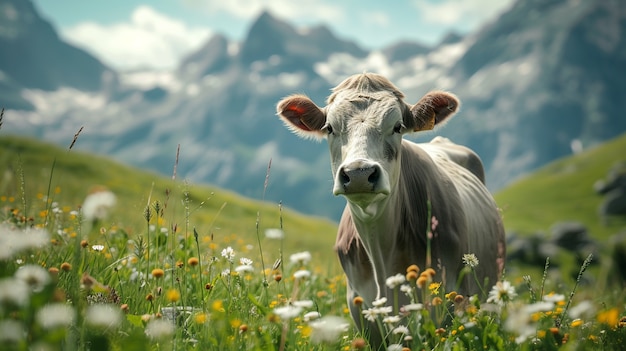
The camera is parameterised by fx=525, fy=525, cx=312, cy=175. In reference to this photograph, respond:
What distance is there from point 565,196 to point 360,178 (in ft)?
491

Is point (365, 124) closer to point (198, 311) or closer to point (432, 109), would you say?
point (432, 109)

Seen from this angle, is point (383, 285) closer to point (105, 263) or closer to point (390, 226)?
point (390, 226)

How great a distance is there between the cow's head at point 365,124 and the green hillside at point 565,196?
105825 mm

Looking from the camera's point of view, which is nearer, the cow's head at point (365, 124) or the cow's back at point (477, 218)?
the cow's head at point (365, 124)

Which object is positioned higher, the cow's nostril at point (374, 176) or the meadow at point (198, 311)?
the cow's nostril at point (374, 176)

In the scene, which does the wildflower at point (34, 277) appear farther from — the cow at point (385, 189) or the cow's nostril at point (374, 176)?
the cow's nostril at point (374, 176)

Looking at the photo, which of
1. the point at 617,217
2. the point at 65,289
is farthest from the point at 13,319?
the point at 617,217

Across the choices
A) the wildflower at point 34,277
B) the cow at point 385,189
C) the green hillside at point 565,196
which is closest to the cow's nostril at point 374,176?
the cow at point 385,189

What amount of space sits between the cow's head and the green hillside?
347ft

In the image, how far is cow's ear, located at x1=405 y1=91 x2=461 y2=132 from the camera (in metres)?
5.59

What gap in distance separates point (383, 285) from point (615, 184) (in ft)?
455

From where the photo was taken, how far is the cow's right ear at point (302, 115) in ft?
19.2

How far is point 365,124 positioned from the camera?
5039 mm

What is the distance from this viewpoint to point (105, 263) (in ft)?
16.5
